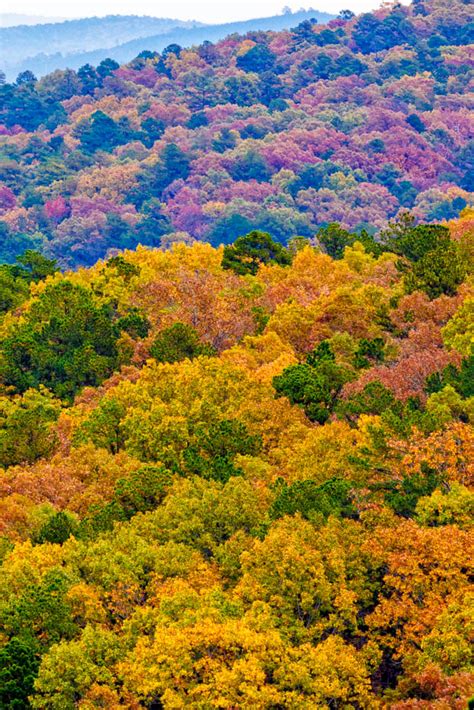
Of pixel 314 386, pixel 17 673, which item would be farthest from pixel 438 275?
pixel 17 673

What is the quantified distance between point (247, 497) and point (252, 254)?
45634 mm

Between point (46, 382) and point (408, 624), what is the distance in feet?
127

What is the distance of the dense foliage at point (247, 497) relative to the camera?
30.4 meters

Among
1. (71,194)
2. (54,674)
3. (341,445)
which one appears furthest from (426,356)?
(71,194)

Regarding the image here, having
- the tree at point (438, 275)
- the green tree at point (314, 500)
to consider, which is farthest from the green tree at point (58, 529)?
the tree at point (438, 275)

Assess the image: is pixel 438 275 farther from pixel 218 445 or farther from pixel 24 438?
pixel 24 438

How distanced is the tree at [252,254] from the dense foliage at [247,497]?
10.2 metres

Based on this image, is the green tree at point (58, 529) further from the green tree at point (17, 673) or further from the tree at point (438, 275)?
the tree at point (438, 275)

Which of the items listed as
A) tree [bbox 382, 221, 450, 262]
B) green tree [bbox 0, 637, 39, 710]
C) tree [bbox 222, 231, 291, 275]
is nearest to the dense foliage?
green tree [bbox 0, 637, 39, 710]

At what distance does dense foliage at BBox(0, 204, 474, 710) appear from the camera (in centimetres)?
3036

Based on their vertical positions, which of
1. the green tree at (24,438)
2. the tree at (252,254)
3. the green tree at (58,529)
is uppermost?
the green tree at (58,529)

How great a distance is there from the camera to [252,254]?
8331 centimetres

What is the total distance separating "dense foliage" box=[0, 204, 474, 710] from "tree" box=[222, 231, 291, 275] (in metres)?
10.2

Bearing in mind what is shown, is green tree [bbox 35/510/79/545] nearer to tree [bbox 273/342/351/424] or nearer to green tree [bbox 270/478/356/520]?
green tree [bbox 270/478/356/520]
